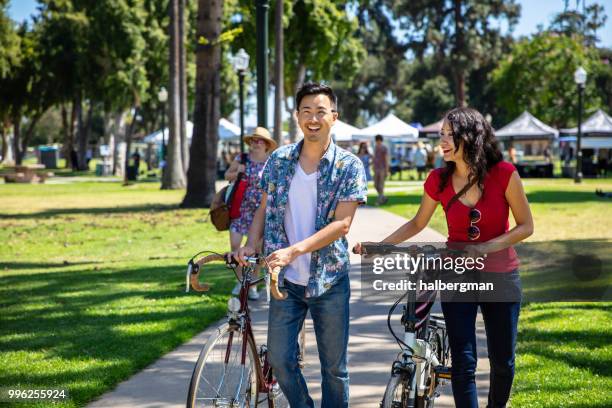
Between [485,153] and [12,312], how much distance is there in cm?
625

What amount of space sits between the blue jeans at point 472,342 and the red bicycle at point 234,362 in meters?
0.86

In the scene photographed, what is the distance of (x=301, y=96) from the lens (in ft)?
13.8

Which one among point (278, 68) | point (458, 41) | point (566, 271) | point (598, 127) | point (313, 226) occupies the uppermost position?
point (458, 41)

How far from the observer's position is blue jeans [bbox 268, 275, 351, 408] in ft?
13.7

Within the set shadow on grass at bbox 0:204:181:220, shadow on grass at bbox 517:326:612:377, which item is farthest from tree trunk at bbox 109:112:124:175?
shadow on grass at bbox 517:326:612:377

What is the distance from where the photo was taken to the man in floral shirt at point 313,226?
4.14 metres

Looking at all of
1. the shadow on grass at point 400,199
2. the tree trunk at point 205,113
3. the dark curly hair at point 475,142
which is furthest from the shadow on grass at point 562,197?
the dark curly hair at point 475,142

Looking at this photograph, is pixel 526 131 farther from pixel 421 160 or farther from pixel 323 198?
pixel 323 198

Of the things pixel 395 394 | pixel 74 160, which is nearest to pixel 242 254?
pixel 395 394

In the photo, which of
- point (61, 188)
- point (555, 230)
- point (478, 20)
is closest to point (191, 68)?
point (61, 188)

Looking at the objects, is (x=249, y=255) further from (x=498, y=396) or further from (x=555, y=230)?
(x=555, y=230)

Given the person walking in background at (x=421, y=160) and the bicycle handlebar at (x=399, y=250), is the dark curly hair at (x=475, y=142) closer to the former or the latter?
the bicycle handlebar at (x=399, y=250)

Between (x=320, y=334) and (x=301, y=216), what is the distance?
0.59m

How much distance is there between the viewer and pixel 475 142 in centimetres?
422
